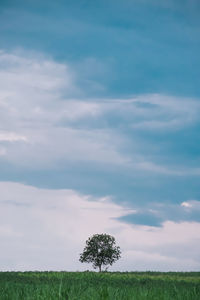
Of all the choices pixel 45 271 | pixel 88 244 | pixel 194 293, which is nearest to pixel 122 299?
pixel 194 293

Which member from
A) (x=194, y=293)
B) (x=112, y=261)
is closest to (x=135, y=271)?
(x=112, y=261)

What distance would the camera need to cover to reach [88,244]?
2512 inches

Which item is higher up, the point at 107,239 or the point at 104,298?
the point at 107,239

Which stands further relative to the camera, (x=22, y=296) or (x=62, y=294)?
(x=22, y=296)

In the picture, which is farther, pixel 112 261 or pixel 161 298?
pixel 112 261

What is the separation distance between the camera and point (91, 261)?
210 ft

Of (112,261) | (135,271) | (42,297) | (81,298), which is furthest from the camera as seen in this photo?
(112,261)

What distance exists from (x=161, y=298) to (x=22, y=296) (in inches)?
80.5

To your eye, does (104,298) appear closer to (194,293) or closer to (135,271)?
(194,293)

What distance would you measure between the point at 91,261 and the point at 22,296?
60486mm

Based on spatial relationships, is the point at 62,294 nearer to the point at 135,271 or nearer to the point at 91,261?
the point at 135,271

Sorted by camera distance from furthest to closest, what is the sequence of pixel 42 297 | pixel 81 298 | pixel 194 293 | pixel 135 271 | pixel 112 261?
pixel 112 261 → pixel 135 271 → pixel 194 293 → pixel 81 298 → pixel 42 297

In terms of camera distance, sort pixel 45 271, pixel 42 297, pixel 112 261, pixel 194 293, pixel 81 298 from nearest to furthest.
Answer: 1. pixel 42 297
2. pixel 81 298
3. pixel 194 293
4. pixel 45 271
5. pixel 112 261

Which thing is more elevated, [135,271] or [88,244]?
[88,244]
